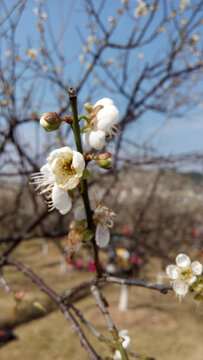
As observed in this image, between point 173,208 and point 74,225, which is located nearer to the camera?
point 74,225

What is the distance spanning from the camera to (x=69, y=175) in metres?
0.48

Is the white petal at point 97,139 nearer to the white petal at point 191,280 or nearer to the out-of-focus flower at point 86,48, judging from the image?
the white petal at point 191,280

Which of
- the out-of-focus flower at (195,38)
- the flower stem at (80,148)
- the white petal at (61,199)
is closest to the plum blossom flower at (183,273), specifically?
the flower stem at (80,148)

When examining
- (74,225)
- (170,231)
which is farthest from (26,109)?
(170,231)

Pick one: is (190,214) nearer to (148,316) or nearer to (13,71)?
(148,316)

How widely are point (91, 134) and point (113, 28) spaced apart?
1.89 metres

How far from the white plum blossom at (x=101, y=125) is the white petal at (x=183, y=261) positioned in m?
0.32

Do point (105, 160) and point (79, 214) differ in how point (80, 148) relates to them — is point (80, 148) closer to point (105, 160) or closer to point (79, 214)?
point (105, 160)

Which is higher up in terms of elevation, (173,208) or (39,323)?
(173,208)

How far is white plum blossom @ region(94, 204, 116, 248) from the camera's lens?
Answer: 0.54 metres

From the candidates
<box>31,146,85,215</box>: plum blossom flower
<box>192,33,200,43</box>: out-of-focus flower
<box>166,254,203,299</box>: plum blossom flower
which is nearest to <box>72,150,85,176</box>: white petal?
<box>31,146,85,215</box>: plum blossom flower

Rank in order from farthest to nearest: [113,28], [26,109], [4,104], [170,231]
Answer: [170,231] → [26,109] → [113,28] → [4,104]

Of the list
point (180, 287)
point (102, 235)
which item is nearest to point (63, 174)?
point (102, 235)

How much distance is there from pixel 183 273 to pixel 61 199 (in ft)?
0.97
